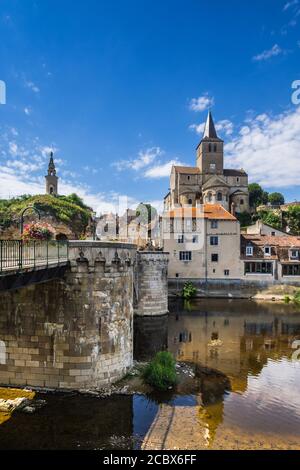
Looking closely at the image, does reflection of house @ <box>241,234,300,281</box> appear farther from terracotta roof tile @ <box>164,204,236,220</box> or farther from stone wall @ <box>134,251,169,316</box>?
stone wall @ <box>134,251,169,316</box>

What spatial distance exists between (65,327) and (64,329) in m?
0.09

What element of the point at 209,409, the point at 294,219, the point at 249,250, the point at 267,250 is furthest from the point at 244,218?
the point at 209,409

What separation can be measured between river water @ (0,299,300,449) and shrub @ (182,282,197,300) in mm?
15233

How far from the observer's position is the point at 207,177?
73.4 meters

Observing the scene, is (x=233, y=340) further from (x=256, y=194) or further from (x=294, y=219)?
(x=256, y=194)

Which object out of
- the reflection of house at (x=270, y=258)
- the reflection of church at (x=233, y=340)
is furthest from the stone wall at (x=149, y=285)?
the reflection of house at (x=270, y=258)

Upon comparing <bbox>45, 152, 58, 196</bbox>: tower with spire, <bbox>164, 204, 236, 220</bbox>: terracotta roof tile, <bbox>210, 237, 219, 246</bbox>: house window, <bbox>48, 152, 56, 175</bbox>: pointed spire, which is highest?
<bbox>48, 152, 56, 175</bbox>: pointed spire

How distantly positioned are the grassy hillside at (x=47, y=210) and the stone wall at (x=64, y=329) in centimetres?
2738

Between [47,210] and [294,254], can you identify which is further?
[47,210]

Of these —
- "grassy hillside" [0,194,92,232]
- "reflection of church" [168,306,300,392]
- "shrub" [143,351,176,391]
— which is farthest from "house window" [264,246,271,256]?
"shrub" [143,351,176,391]

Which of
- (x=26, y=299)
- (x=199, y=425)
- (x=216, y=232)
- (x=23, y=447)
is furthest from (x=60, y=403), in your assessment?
(x=216, y=232)

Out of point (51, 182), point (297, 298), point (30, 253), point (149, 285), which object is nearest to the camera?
point (30, 253)

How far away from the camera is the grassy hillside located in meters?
39.8
